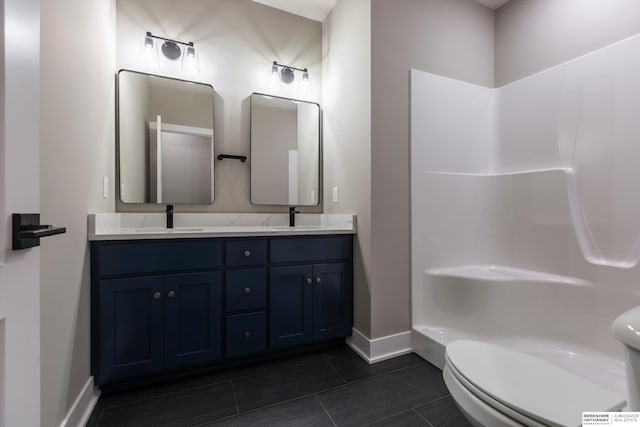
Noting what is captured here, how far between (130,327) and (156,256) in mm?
396

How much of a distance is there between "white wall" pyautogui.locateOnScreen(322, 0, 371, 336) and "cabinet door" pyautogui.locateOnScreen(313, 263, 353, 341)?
7 centimetres

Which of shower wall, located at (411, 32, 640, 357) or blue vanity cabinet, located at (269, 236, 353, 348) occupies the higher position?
shower wall, located at (411, 32, 640, 357)

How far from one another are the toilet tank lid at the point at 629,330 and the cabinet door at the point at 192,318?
1.70 m

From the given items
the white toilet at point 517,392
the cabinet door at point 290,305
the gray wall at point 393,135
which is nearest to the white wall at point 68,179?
the cabinet door at point 290,305

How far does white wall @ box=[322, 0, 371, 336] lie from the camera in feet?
6.39

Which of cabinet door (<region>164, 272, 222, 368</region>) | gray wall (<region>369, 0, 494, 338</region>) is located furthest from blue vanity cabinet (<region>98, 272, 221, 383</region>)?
gray wall (<region>369, 0, 494, 338</region>)

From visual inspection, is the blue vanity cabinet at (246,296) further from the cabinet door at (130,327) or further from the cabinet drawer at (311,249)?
the cabinet door at (130,327)

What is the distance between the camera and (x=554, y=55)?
6.70 feet

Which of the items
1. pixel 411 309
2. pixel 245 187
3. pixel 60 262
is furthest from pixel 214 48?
pixel 411 309

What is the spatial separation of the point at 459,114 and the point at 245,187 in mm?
1846

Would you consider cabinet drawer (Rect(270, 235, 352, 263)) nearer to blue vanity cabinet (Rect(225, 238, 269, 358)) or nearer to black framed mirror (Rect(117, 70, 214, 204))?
blue vanity cabinet (Rect(225, 238, 269, 358))

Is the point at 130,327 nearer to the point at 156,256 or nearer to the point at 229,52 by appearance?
the point at 156,256

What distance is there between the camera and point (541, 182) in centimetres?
203

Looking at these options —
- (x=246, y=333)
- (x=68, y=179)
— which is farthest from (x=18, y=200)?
(x=246, y=333)
